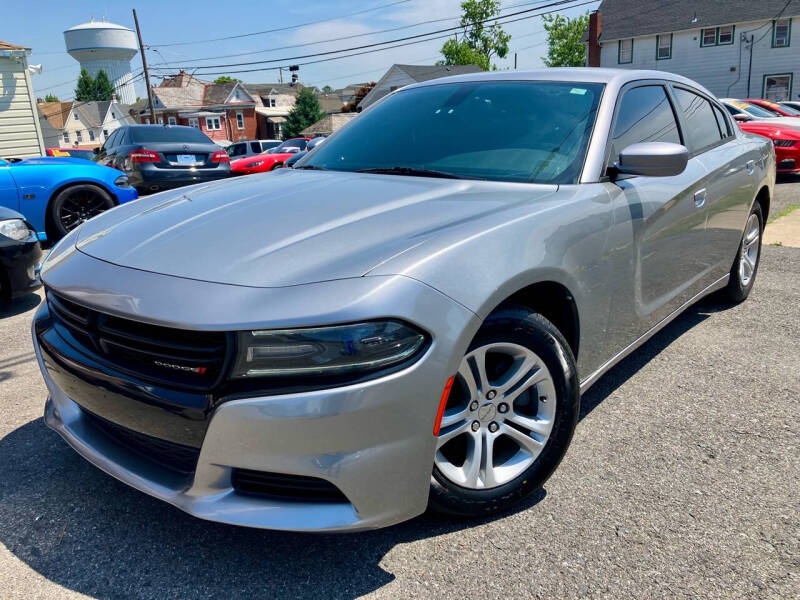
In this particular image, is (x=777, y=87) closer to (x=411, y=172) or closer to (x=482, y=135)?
(x=482, y=135)

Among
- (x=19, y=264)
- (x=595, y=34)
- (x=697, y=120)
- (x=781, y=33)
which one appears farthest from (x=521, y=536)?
(x=595, y=34)

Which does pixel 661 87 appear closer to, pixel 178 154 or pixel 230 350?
pixel 230 350

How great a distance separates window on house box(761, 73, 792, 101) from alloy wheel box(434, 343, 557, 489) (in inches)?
1496

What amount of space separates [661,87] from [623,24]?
129 feet

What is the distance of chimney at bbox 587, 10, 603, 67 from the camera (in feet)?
126

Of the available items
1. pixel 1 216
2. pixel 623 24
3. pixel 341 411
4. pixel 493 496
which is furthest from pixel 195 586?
pixel 623 24

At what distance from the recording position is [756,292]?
509 centimetres

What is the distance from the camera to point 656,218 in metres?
A: 3.00

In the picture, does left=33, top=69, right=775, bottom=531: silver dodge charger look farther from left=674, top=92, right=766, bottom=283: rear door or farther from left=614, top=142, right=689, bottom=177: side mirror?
left=674, top=92, right=766, bottom=283: rear door

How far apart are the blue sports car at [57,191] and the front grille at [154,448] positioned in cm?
539

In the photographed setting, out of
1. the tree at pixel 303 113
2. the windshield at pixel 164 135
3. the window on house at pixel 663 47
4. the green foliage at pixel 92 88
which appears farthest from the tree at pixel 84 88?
the windshield at pixel 164 135

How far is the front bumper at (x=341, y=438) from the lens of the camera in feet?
5.80

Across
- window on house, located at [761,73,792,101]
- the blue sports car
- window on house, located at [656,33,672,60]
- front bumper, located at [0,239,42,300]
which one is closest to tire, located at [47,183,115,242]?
the blue sports car

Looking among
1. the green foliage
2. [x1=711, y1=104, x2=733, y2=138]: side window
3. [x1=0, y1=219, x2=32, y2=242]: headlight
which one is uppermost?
the green foliage
